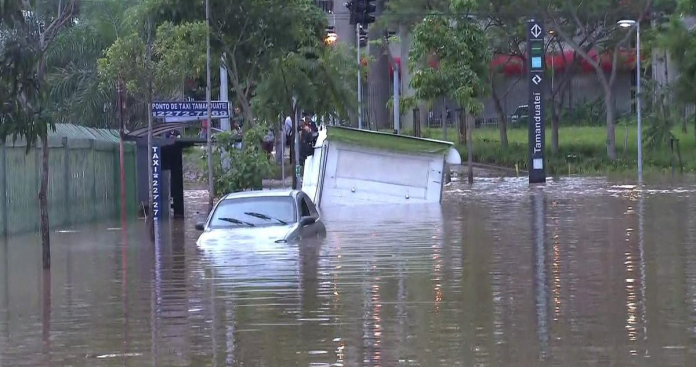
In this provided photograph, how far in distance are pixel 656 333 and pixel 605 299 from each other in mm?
2276

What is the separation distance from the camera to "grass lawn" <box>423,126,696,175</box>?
164 ft

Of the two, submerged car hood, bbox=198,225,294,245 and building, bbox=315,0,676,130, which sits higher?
building, bbox=315,0,676,130

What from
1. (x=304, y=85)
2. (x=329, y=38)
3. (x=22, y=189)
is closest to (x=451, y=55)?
(x=329, y=38)

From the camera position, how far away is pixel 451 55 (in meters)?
45.1

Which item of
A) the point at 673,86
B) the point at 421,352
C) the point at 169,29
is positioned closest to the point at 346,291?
the point at 421,352

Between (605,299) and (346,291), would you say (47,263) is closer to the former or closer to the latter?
(346,291)

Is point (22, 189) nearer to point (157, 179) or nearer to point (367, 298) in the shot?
point (157, 179)

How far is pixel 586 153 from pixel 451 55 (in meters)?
10.8

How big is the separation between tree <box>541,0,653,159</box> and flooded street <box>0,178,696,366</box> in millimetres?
24486

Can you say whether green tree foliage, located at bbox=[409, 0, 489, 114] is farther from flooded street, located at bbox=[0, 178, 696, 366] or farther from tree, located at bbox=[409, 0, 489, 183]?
flooded street, located at bbox=[0, 178, 696, 366]

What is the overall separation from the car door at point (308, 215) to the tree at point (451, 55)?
2376cm

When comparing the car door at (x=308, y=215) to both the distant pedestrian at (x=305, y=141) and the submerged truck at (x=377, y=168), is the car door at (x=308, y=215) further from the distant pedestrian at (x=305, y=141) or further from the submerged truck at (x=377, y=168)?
the distant pedestrian at (x=305, y=141)

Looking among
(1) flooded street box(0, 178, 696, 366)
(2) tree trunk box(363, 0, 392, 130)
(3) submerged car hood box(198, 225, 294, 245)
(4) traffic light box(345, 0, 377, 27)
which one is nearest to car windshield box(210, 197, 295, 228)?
(3) submerged car hood box(198, 225, 294, 245)

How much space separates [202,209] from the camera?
33.1 m
